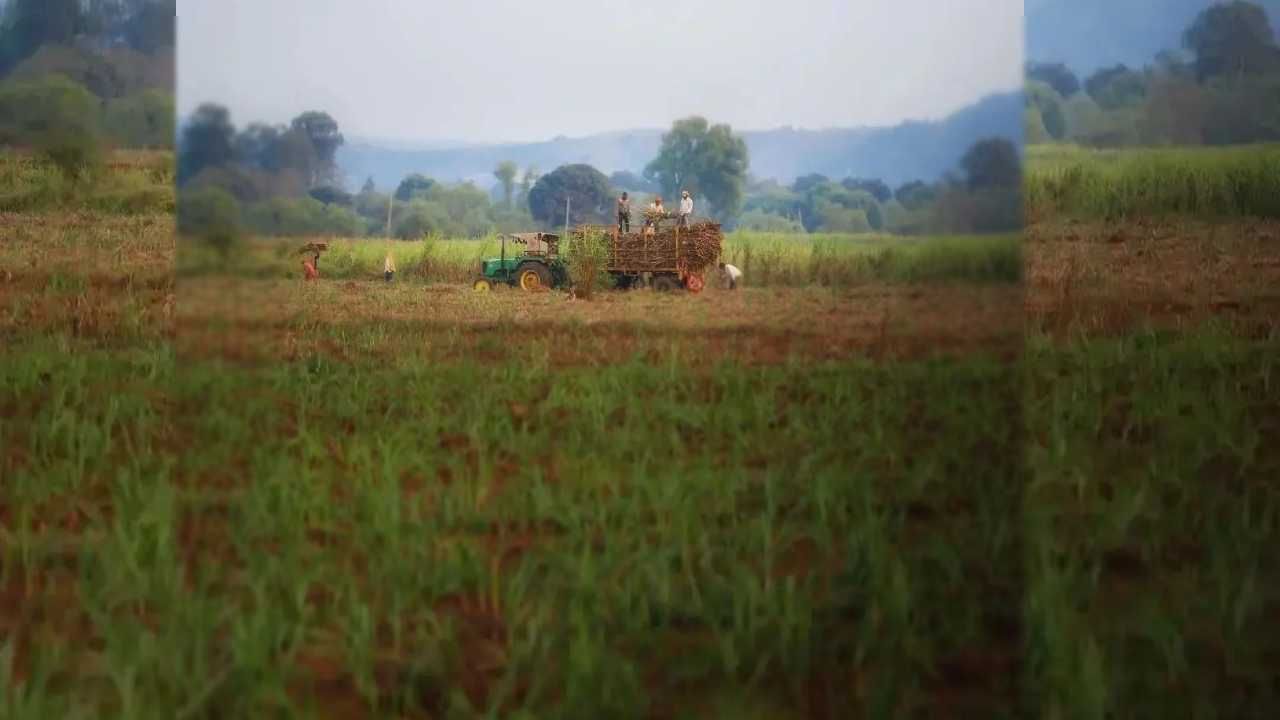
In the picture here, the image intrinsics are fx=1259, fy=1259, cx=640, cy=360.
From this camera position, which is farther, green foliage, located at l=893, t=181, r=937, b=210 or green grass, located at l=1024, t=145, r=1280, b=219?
green grass, located at l=1024, t=145, r=1280, b=219

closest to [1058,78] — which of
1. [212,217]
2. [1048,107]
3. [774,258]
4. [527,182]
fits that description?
[1048,107]

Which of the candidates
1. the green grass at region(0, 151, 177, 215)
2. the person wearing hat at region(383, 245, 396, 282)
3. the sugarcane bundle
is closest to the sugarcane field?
the sugarcane bundle

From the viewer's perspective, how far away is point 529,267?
3.07 metres

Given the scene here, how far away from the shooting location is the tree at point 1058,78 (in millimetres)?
2867

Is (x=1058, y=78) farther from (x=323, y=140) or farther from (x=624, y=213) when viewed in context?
(x=323, y=140)

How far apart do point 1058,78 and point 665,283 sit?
1.03 metres

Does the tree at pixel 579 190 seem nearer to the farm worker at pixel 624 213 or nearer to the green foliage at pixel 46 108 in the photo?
the farm worker at pixel 624 213

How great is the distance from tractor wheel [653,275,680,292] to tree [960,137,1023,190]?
204 centimetres

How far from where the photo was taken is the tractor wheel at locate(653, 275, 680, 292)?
284cm

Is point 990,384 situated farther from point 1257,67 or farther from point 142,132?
point 142,132

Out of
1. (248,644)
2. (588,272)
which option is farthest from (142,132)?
(248,644)

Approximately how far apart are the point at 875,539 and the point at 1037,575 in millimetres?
263

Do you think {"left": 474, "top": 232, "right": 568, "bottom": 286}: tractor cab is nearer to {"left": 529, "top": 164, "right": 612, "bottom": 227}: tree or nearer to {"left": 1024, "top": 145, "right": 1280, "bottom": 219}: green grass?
{"left": 529, "top": 164, "right": 612, "bottom": 227}: tree

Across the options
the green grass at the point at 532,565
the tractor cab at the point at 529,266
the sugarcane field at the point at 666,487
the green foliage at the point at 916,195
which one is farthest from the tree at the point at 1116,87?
the green foliage at the point at 916,195
